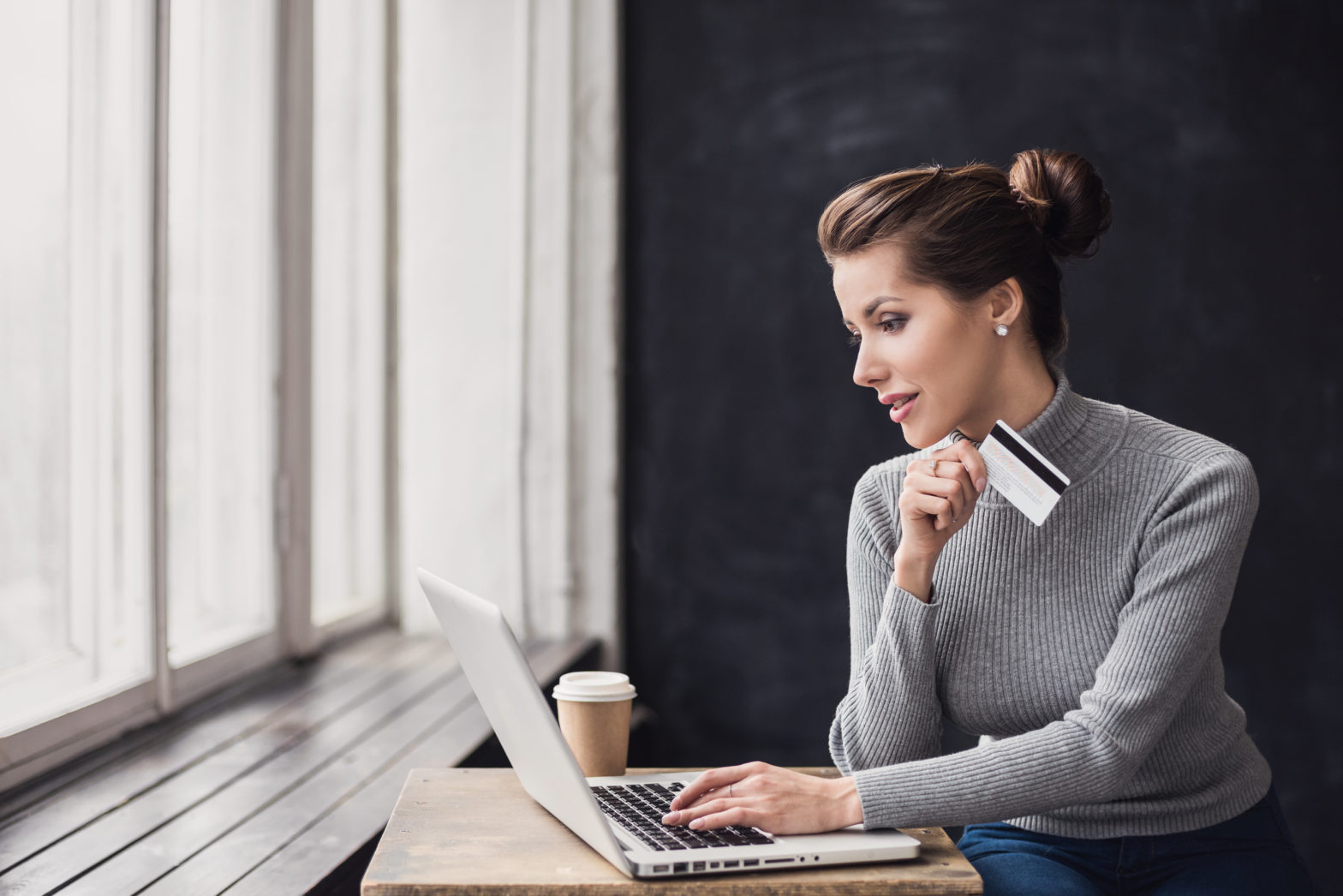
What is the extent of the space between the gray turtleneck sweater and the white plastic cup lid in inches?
11.6

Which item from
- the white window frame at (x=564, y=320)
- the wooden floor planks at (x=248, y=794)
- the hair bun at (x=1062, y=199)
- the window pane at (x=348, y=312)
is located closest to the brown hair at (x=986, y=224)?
the hair bun at (x=1062, y=199)

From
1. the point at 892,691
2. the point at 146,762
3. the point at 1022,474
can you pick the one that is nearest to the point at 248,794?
the point at 146,762

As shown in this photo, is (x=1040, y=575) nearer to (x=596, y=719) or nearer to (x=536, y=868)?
(x=596, y=719)

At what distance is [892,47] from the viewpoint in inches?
105

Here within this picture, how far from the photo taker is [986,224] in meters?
1.36

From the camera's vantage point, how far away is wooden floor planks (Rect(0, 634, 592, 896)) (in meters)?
1.25

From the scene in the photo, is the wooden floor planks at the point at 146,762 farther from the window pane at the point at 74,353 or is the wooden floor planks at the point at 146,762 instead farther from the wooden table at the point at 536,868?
the wooden table at the point at 536,868

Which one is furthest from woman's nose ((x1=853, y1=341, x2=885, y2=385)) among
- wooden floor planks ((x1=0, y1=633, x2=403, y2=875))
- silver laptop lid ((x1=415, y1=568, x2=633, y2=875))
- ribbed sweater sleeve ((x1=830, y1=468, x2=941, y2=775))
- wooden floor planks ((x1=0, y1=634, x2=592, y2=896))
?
wooden floor planks ((x1=0, y1=633, x2=403, y2=875))

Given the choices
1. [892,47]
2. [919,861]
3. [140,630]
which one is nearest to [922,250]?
[919,861]

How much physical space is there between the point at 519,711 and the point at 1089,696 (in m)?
0.62

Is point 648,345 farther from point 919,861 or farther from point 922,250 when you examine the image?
point 919,861

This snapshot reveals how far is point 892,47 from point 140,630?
202cm

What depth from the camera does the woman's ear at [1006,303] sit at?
1.39 metres

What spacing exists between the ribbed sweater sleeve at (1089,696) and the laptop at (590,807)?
0.09m
